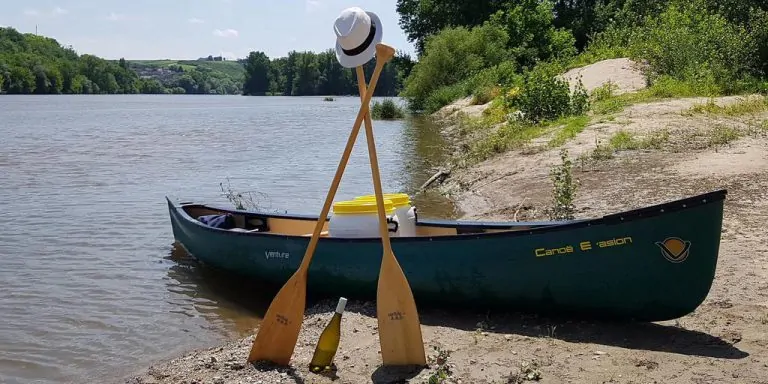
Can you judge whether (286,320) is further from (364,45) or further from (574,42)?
(574,42)

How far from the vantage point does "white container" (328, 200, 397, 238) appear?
7.32 m

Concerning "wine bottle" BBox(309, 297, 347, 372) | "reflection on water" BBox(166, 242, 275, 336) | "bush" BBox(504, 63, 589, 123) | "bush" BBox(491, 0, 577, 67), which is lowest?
"reflection on water" BBox(166, 242, 275, 336)

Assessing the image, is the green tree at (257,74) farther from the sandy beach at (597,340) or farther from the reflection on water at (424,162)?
the sandy beach at (597,340)

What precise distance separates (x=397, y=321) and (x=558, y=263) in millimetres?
1451

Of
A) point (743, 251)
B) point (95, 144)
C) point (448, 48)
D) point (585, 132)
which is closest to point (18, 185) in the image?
point (95, 144)

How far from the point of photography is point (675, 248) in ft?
18.7

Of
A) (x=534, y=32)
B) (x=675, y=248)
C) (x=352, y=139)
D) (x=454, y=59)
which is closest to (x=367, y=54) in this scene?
(x=352, y=139)

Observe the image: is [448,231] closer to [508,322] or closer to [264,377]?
[508,322]

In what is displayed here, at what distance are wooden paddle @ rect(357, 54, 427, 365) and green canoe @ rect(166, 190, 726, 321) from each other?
3.13 feet

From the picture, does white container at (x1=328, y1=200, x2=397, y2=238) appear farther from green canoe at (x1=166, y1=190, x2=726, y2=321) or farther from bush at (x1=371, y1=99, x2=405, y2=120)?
bush at (x1=371, y1=99, x2=405, y2=120)

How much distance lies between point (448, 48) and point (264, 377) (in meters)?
39.1

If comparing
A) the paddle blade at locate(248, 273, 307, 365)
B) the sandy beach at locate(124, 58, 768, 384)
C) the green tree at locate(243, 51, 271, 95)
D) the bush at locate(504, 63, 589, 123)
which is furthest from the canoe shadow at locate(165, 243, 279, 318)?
the green tree at locate(243, 51, 271, 95)

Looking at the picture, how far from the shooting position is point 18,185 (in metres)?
17.9

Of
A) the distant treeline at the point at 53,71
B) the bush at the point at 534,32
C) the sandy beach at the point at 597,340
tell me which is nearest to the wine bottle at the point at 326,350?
the sandy beach at the point at 597,340
